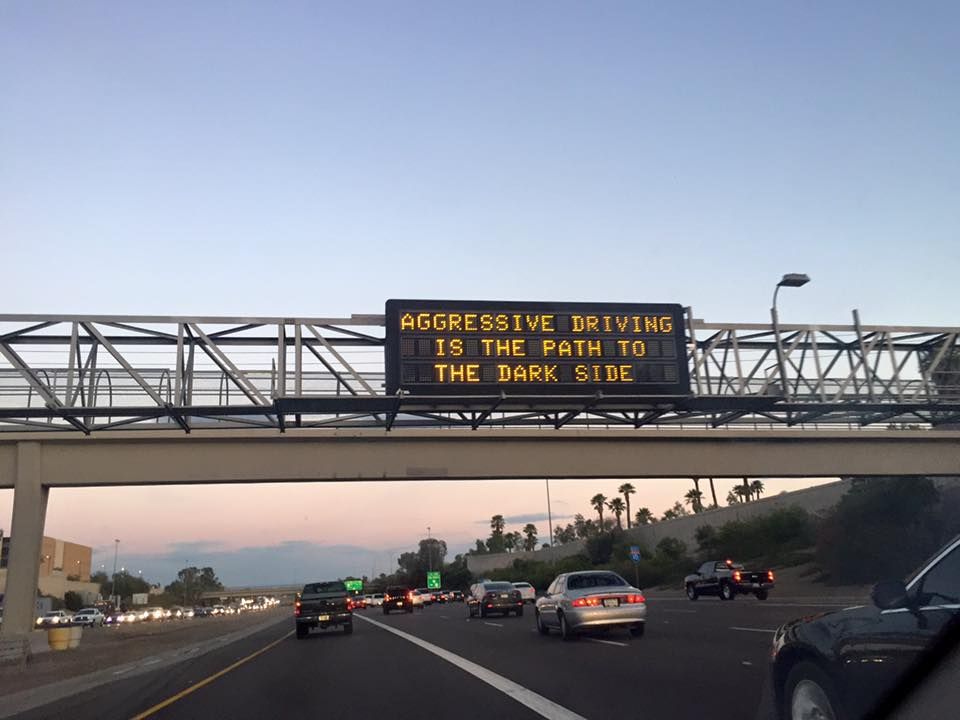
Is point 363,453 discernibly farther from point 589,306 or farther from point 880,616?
point 880,616

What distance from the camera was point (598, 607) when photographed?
2084 centimetres

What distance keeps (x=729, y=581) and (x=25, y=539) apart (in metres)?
28.6

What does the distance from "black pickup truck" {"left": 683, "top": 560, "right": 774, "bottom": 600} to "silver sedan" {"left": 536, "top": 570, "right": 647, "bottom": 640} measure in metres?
20.4

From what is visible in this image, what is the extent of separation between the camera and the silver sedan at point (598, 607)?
20.8 meters

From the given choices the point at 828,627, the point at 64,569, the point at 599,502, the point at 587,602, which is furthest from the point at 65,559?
the point at 828,627

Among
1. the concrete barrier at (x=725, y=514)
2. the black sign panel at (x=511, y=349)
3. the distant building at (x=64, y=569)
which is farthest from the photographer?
the distant building at (x=64, y=569)

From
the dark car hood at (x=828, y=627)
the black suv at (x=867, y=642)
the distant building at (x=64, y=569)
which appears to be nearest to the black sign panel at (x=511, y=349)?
the dark car hood at (x=828, y=627)

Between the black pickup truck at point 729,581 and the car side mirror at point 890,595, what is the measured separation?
35.9 m

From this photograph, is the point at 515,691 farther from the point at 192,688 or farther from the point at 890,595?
the point at 890,595

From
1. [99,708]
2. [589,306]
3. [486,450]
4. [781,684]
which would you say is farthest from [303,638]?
[781,684]

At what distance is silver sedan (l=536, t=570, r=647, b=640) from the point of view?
68.3 ft

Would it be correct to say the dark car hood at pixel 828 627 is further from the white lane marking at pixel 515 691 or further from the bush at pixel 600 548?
the bush at pixel 600 548

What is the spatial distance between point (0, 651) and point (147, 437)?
7662 millimetres

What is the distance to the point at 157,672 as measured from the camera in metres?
20.9
